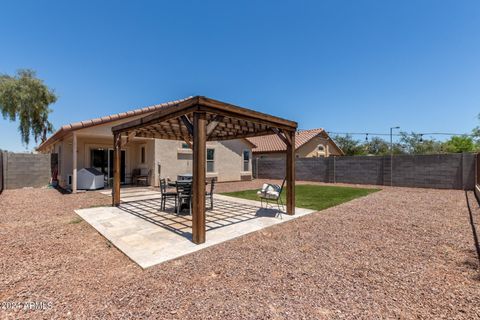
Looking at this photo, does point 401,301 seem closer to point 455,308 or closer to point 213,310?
point 455,308

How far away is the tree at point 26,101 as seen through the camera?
67.9 feet

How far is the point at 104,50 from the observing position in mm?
11836

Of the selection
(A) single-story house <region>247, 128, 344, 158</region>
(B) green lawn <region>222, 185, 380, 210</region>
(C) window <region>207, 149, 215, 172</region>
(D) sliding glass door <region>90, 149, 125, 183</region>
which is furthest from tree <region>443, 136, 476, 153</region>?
(D) sliding glass door <region>90, 149, 125, 183</region>

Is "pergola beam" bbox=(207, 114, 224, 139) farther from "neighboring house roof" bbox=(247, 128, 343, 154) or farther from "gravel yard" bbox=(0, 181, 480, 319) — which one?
"neighboring house roof" bbox=(247, 128, 343, 154)

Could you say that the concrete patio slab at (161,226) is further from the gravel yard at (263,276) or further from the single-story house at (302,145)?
the single-story house at (302,145)

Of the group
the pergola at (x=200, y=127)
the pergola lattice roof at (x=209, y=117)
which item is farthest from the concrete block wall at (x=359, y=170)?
the pergola at (x=200, y=127)

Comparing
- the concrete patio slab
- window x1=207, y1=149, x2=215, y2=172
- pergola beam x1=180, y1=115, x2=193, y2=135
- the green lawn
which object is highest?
pergola beam x1=180, y1=115, x2=193, y2=135

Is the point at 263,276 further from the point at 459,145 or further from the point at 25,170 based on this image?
the point at 459,145

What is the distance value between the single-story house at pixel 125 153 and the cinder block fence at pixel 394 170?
23.1 ft

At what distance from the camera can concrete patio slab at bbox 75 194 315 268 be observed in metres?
3.84

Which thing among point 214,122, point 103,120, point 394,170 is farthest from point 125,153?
point 394,170

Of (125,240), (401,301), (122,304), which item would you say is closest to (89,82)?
(125,240)

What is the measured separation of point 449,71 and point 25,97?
3347 cm

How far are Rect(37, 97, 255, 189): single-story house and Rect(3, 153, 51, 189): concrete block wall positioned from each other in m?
0.73
